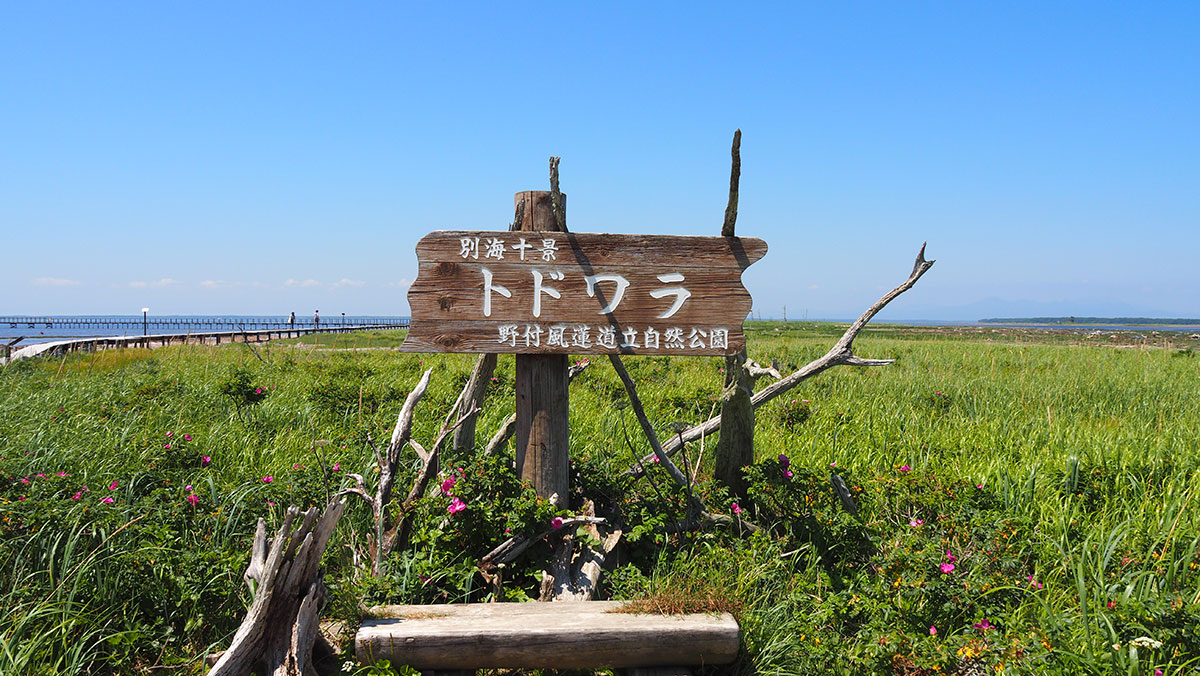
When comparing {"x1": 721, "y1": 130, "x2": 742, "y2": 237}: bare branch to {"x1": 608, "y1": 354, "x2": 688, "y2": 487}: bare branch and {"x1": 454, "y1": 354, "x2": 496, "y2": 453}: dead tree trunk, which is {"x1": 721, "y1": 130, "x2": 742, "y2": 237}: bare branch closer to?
{"x1": 608, "y1": 354, "x2": 688, "y2": 487}: bare branch

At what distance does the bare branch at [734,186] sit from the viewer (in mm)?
3187

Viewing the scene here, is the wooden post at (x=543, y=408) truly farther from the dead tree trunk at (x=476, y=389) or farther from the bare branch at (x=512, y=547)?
the dead tree trunk at (x=476, y=389)

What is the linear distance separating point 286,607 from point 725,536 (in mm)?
2176

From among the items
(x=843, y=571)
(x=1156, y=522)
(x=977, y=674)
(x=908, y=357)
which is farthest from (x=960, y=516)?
(x=908, y=357)

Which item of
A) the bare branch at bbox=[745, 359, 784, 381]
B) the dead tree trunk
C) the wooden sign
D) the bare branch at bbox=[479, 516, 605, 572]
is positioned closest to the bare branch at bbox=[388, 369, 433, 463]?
the dead tree trunk

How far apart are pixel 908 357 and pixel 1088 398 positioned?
491 cm

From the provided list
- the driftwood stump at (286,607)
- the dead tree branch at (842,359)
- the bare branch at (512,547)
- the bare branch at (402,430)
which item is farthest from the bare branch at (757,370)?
the driftwood stump at (286,607)

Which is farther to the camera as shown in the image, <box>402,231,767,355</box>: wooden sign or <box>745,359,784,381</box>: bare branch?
<box>745,359,784,381</box>: bare branch

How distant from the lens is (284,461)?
14.8 feet

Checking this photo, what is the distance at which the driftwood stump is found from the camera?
2285 millimetres

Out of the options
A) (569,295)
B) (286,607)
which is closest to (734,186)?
(569,295)

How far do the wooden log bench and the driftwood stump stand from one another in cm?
23

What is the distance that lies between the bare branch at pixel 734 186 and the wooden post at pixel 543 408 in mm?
873

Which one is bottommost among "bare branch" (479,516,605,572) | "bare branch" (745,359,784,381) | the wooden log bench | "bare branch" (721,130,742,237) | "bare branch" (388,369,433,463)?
the wooden log bench
